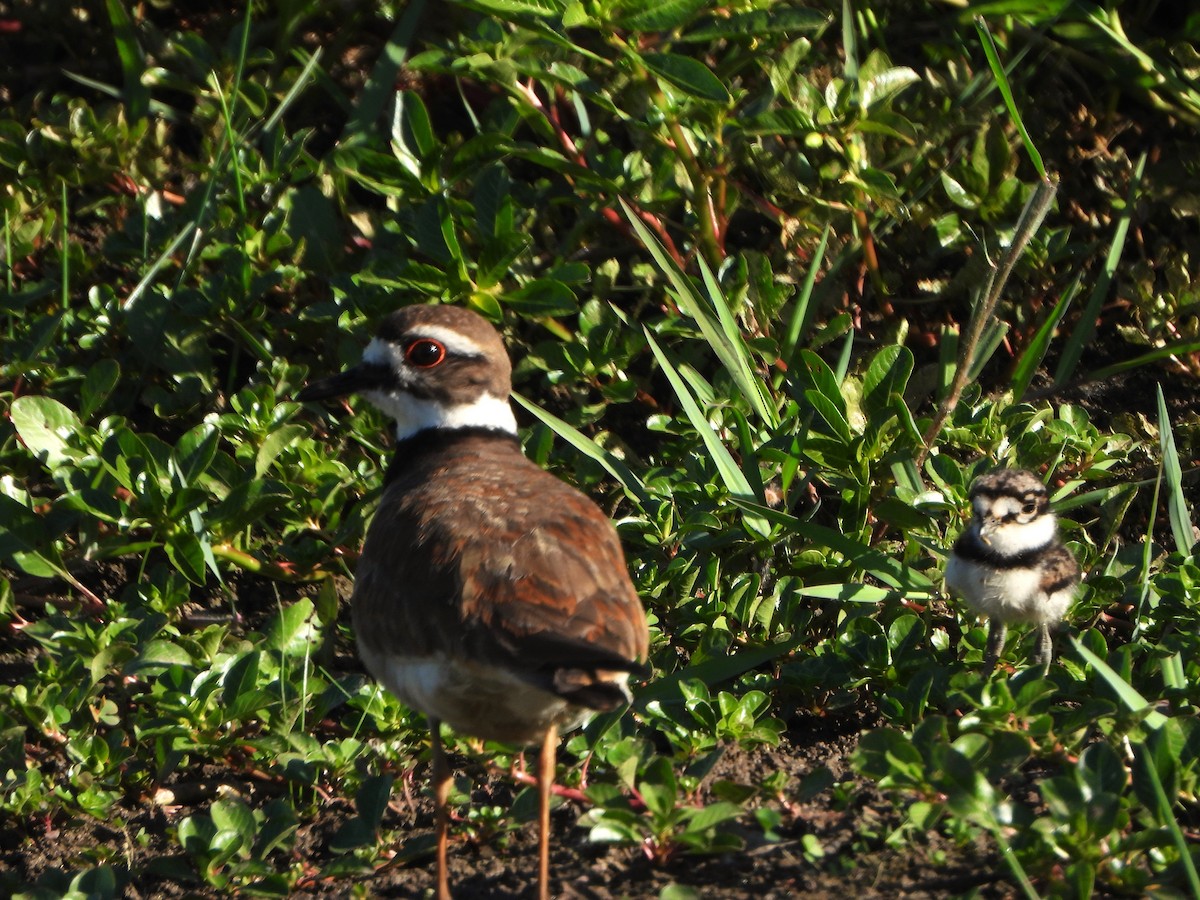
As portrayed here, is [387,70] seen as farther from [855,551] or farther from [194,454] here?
[855,551]

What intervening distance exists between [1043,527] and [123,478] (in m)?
3.14

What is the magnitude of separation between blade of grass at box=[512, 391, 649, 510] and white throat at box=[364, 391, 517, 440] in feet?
0.44

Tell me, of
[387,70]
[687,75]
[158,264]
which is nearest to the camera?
[687,75]

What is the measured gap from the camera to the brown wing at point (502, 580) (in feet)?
12.6

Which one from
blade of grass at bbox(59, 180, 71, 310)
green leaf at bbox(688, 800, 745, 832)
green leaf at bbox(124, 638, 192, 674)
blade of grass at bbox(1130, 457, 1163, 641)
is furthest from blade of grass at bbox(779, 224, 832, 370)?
blade of grass at bbox(59, 180, 71, 310)

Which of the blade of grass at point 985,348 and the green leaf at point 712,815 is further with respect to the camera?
A: the blade of grass at point 985,348

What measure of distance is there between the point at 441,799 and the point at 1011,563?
1876 millimetres

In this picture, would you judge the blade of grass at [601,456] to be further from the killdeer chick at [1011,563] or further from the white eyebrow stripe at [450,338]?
the killdeer chick at [1011,563]

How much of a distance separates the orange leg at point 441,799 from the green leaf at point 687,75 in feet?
8.13

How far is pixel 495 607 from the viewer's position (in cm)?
395

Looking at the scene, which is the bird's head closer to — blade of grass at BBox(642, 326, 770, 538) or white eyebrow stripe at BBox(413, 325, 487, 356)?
white eyebrow stripe at BBox(413, 325, 487, 356)

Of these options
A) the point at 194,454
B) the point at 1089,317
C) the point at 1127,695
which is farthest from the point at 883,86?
the point at 194,454

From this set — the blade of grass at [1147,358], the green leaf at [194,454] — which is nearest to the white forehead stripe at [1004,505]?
the blade of grass at [1147,358]

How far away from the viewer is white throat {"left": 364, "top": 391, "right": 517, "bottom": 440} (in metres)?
5.32
